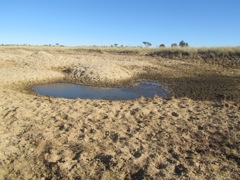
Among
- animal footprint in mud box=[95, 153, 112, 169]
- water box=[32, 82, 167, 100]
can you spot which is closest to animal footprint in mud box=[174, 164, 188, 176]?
animal footprint in mud box=[95, 153, 112, 169]

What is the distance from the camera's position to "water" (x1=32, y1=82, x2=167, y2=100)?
11914mm

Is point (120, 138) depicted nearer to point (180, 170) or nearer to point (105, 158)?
point (105, 158)

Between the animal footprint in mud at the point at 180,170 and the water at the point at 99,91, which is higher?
the animal footprint in mud at the point at 180,170

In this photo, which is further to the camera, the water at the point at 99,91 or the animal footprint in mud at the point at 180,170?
the water at the point at 99,91

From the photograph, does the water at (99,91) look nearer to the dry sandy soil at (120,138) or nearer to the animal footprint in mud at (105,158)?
the dry sandy soil at (120,138)

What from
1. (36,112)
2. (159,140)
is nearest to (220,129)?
(159,140)

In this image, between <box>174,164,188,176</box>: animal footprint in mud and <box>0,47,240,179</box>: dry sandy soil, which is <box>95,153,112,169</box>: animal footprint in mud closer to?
<box>0,47,240,179</box>: dry sandy soil

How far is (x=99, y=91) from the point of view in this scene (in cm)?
1303

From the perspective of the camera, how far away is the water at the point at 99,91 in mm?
11914

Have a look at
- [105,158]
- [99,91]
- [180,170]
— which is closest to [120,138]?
[105,158]

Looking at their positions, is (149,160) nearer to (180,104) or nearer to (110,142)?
(110,142)

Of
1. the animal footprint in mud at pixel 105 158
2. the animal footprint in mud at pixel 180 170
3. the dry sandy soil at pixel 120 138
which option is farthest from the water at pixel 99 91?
the animal footprint in mud at pixel 180 170

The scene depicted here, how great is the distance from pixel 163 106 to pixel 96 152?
3.90 m

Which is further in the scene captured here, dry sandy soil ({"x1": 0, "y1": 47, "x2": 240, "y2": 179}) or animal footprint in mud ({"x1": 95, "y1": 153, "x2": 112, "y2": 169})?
animal footprint in mud ({"x1": 95, "y1": 153, "x2": 112, "y2": 169})
